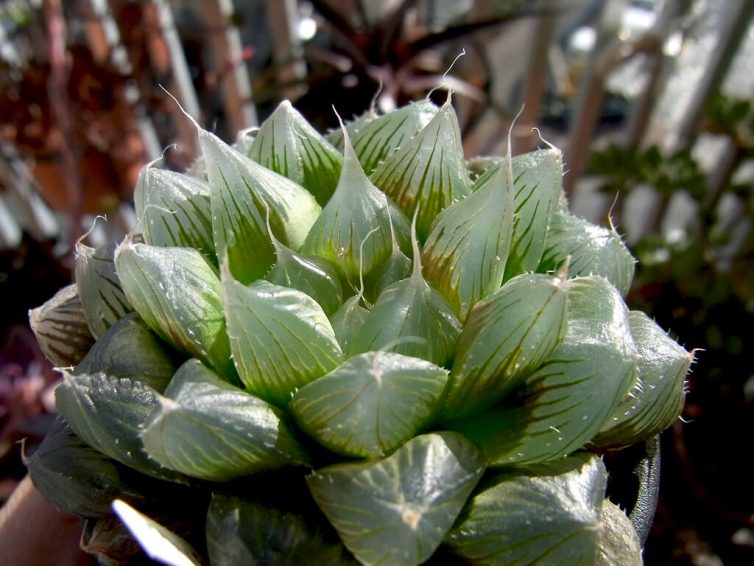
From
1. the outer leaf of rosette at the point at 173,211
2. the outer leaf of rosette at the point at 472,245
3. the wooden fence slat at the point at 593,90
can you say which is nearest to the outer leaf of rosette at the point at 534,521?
the outer leaf of rosette at the point at 472,245

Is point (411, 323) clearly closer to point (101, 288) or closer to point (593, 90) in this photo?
point (101, 288)

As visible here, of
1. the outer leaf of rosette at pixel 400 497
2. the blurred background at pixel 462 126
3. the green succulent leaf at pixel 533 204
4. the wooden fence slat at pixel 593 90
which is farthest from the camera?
the wooden fence slat at pixel 593 90

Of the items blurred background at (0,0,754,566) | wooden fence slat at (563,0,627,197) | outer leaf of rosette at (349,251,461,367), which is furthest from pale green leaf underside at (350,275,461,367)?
wooden fence slat at (563,0,627,197)

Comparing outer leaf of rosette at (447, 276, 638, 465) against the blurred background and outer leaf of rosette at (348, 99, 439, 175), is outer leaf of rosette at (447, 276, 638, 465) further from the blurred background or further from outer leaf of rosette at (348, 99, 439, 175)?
the blurred background

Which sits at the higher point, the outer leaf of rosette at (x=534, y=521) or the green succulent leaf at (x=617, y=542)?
the outer leaf of rosette at (x=534, y=521)

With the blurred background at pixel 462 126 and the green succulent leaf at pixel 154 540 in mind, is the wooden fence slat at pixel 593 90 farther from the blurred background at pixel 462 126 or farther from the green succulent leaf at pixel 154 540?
the green succulent leaf at pixel 154 540

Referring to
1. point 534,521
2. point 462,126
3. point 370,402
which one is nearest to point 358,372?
point 370,402

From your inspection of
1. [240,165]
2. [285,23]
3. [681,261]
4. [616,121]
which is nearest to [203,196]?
[240,165]
